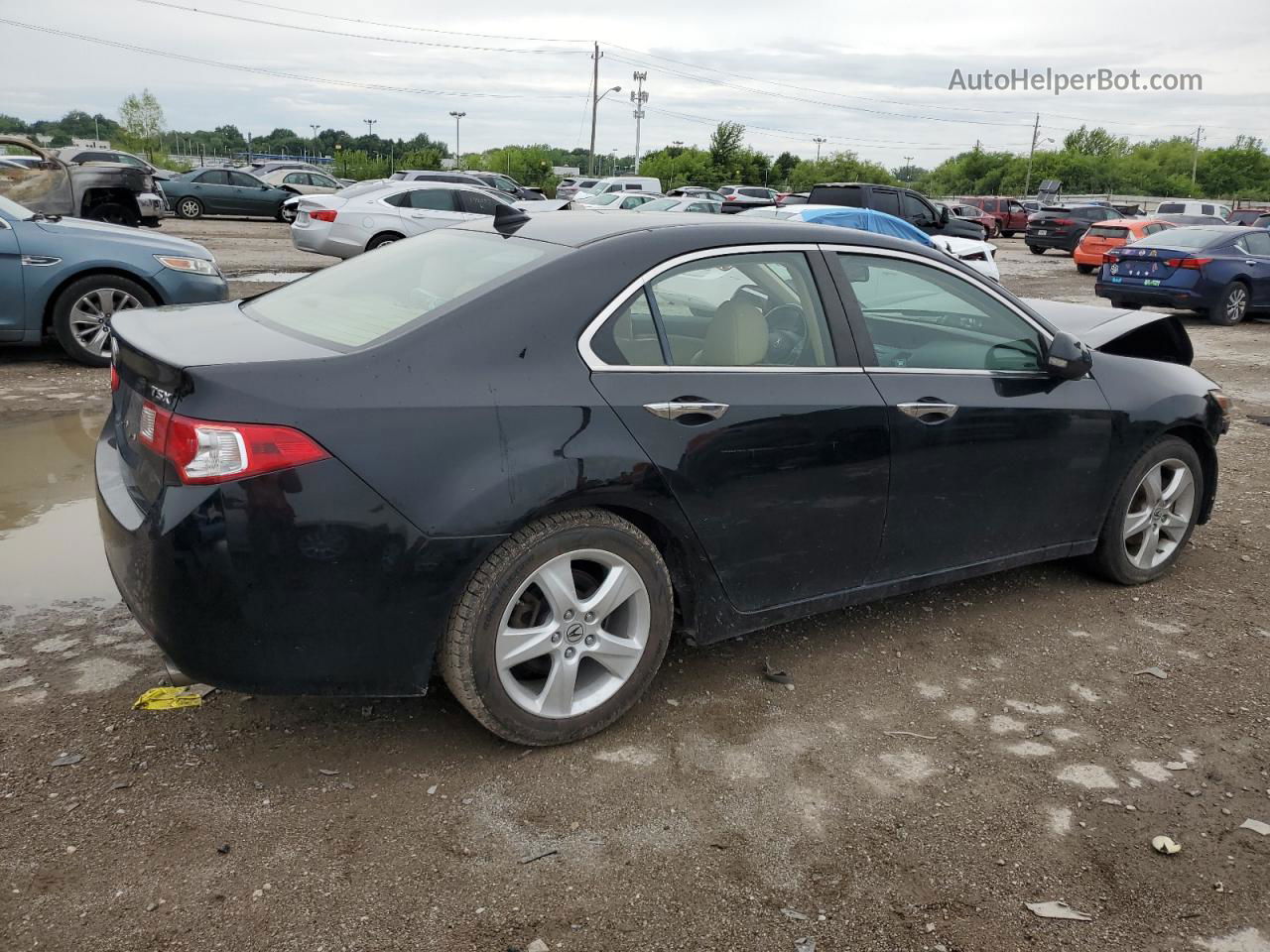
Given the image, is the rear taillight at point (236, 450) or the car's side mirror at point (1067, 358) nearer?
the rear taillight at point (236, 450)

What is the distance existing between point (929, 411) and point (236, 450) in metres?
2.33

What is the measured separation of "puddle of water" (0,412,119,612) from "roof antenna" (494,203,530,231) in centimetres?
210

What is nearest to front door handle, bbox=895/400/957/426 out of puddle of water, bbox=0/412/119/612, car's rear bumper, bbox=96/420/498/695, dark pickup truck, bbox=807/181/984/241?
car's rear bumper, bbox=96/420/498/695

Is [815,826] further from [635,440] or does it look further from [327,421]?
[327,421]

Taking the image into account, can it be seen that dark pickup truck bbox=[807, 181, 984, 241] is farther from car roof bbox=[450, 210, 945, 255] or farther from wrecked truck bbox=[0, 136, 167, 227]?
car roof bbox=[450, 210, 945, 255]

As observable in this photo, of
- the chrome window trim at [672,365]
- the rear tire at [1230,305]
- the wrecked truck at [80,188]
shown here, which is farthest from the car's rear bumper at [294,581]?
the rear tire at [1230,305]

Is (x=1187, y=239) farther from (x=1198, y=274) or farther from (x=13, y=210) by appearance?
(x=13, y=210)

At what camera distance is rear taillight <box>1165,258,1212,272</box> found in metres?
15.4

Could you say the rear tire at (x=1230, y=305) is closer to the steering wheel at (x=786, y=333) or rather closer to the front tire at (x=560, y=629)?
the steering wheel at (x=786, y=333)

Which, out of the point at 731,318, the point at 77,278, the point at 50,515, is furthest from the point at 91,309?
the point at 731,318

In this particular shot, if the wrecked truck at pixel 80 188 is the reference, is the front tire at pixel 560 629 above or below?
below

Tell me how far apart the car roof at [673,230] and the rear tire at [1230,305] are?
1369 cm

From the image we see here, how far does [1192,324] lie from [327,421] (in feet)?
52.6

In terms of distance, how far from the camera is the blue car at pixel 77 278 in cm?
807
